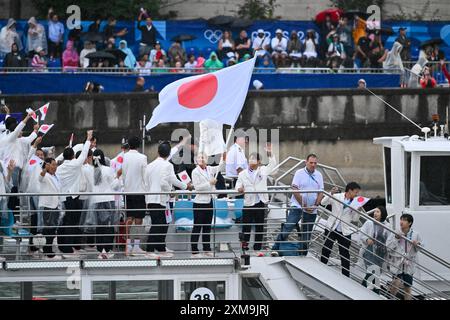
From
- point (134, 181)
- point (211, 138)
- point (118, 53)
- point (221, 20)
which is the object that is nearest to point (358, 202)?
point (211, 138)

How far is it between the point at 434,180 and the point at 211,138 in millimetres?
3374

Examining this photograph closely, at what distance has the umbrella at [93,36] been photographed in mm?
33500

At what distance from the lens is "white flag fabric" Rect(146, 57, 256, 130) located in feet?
62.7

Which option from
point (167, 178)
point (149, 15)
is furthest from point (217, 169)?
point (149, 15)

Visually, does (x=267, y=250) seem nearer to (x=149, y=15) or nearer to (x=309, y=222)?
(x=309, y=222)

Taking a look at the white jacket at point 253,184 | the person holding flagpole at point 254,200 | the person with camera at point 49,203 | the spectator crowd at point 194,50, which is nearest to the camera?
the person with camera at point 49,203

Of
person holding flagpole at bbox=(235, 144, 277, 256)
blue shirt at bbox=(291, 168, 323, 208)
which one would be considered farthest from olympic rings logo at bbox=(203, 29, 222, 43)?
blue shirt at bbox=(291, 168, 323, 208)

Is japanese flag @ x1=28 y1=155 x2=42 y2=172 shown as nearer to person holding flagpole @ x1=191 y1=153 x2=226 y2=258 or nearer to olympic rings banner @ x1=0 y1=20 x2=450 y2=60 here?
person holding flagpole @ x1=191 y1=153 x2=226 y2=258

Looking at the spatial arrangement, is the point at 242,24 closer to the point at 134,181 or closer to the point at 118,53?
the point at 118,53

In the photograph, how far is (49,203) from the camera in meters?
17.8

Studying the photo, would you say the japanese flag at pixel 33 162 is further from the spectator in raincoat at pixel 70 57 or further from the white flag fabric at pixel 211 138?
the spectator in raincoat at pixel 70 57

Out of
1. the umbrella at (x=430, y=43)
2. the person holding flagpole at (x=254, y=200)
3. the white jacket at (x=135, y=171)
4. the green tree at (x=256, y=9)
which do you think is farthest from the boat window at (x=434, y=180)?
the green tree at (x=256, y=9)

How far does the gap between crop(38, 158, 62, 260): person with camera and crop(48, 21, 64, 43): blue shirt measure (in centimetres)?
1530

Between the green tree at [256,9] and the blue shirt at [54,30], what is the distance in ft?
21.6
